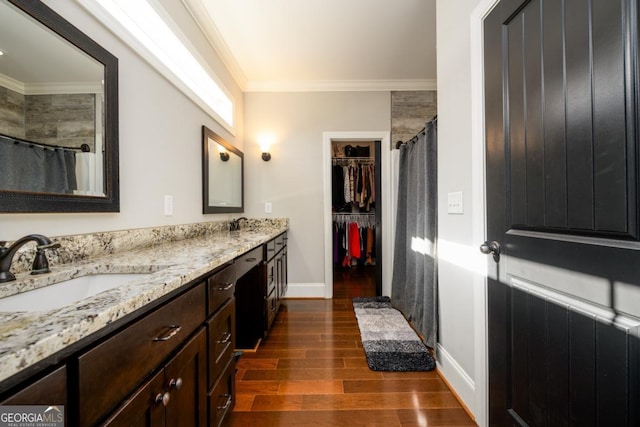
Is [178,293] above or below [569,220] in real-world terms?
below

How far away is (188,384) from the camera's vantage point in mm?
875

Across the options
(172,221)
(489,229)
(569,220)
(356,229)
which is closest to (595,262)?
(569,220)

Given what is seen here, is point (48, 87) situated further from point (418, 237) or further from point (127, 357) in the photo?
point (418, 237)

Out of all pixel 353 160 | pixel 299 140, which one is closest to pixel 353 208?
pixel 353 160

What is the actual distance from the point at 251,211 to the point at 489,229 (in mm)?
2618

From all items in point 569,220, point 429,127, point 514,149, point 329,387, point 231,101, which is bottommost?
point 329,387

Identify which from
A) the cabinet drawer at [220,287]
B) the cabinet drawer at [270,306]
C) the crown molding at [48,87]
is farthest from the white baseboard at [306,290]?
the crown molding at [48,87]

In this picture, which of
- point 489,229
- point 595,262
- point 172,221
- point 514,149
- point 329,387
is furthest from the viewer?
point 172,221

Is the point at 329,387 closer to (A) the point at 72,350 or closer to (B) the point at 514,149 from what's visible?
(A) the point at 72,350

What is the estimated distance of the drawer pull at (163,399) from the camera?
71cm

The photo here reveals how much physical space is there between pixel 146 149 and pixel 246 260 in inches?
33.6

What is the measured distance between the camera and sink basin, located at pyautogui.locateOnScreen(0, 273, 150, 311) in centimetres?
73

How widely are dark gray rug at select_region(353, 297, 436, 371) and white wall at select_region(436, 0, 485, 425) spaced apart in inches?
7.6

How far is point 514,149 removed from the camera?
1062mm
